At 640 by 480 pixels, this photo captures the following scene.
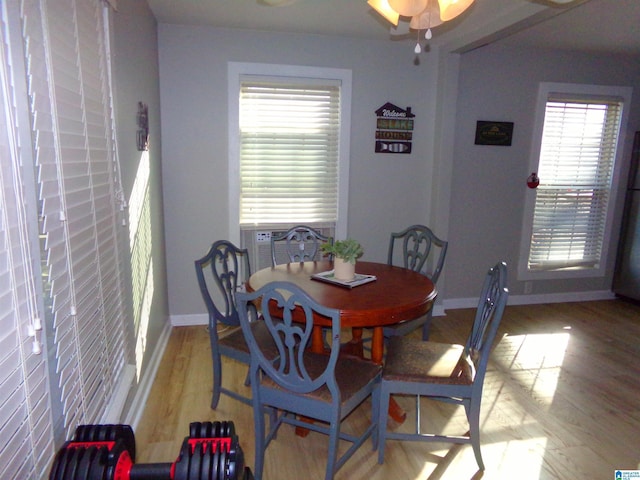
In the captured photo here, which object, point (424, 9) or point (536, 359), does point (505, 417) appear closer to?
point (536, 359)

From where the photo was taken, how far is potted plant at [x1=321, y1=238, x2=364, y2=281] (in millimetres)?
2305

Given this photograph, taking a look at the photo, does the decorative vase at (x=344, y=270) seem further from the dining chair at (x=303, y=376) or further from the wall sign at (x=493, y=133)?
the wall sign at (x=493, y=133)

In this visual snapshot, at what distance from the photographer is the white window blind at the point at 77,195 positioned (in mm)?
1184

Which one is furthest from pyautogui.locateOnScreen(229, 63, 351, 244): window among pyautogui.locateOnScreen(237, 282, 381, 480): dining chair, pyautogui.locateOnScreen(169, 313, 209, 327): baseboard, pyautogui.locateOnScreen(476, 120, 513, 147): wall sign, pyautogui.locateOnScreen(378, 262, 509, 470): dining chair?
pyautogui.locateOnScreen(378, 262, 509, 470): dining chair

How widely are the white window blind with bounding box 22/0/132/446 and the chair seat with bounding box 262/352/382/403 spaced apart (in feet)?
2.37

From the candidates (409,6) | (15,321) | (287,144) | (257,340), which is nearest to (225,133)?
(287,144)

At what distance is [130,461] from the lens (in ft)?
2.84

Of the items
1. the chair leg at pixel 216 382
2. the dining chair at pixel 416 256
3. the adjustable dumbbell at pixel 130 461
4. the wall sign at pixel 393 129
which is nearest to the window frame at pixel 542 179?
the dining chair at pixel 416 256

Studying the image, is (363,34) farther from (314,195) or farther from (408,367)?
(408,367)

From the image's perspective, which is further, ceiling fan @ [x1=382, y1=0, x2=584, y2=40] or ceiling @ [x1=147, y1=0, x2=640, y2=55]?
ceiling @ [x1=147, y1=0, x2=640, y2=55]

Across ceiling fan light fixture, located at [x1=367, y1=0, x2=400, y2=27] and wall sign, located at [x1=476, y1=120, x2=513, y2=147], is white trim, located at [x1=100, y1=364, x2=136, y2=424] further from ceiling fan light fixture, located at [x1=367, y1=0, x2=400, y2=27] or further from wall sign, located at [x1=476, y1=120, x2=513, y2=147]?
wall sign, located at [x1=476, y1=120, x2=513, y2=147]

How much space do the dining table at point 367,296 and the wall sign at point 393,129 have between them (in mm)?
1345

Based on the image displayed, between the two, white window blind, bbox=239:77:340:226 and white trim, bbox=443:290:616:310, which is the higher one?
white window blind, bbox=239:77:340:226

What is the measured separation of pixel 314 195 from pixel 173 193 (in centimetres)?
117
